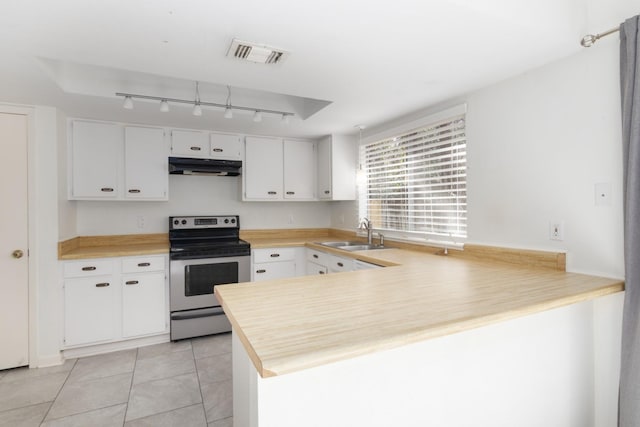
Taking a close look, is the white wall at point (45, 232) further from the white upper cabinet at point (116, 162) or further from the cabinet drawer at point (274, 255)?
the cabinet drawer at point (274, 255)

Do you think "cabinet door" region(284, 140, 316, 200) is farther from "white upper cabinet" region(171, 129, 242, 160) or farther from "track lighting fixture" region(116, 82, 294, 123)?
"track lighting fixture" region(116, 82, 294, 123)

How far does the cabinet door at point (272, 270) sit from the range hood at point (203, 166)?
3.55 ft

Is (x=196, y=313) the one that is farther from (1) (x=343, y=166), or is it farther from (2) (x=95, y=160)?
(1) (x=343, y=166)

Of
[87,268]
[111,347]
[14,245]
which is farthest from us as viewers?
[111,347]

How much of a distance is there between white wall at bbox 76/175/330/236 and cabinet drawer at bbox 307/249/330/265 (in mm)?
758

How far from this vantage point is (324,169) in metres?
3.93

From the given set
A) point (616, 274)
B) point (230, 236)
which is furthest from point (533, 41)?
point (230, 236)

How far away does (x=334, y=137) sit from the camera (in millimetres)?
3771

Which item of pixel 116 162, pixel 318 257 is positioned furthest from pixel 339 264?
pixel 116 162

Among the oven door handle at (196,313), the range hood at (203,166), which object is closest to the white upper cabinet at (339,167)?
the range hood at (203,166)

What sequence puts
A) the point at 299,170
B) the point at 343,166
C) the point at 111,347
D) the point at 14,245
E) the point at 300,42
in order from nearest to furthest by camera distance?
the point at 300,42 → the point at 14,245 → the point at 111,347 → the point at 343,166 → the point at 299,170

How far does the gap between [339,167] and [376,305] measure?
271 centimetres

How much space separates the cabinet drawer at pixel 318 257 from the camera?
3277 mm

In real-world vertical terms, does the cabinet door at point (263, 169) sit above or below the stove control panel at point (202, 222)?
above
